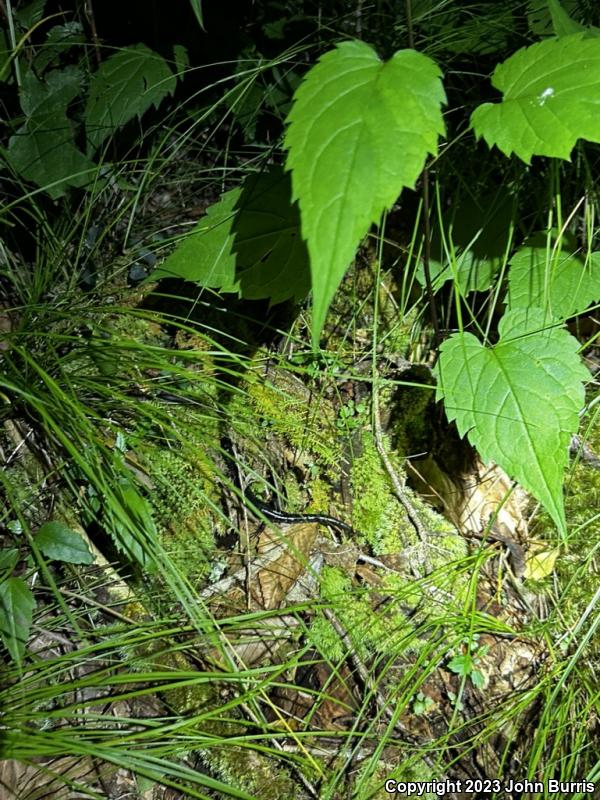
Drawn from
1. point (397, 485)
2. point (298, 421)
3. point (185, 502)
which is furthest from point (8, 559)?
point (397, 485)

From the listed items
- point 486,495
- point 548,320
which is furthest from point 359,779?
point 548,320

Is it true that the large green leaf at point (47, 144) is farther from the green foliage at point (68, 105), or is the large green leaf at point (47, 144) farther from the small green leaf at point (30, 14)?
the small green leaf at point (30, 14)

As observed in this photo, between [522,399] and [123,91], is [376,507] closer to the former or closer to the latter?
[522,399]

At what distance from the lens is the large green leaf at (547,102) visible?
884mm

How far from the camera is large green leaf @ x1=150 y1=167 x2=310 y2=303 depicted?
4.05 ft

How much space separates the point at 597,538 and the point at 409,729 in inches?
21.7

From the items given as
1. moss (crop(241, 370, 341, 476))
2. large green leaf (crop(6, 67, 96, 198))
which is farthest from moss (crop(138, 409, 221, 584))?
large green leaf (crop(6, 67, 96, 198))

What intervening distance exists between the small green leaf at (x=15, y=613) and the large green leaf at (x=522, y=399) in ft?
2.58

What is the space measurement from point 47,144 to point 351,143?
3.32 feet

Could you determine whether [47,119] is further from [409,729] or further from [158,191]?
[409,729]

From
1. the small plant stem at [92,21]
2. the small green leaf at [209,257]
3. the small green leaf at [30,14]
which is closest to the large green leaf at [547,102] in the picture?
the small green leaf at [209,257]

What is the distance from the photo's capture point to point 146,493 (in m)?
1.30

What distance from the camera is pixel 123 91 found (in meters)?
1.42

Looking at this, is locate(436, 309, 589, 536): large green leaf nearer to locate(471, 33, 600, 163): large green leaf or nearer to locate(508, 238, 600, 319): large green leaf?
locate(508, 238, 600, 319): large green leaf
